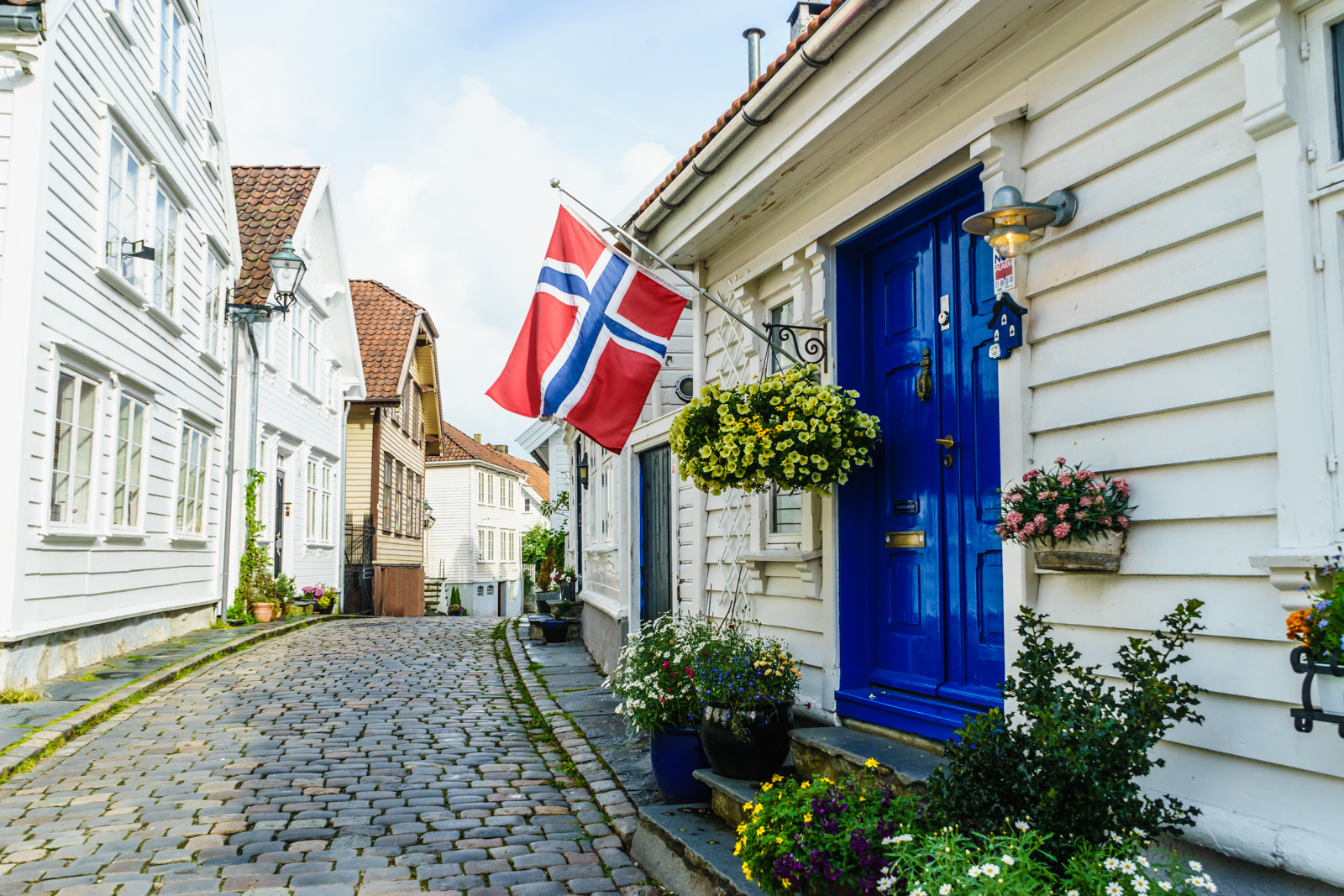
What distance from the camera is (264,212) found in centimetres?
1838

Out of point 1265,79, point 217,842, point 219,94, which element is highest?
point 219,94

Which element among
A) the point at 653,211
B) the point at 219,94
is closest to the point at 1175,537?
the point at 653,211

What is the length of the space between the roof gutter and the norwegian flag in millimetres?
725

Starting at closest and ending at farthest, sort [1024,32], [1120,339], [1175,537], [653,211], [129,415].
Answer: [1175,537] < [1120,339] < [1024,32] < [653,211] < [129,415]

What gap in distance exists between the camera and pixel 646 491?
1033 cm

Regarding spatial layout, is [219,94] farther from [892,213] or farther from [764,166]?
[892,213]

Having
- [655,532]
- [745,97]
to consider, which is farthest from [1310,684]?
[655,532]

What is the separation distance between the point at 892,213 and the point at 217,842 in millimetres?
4546

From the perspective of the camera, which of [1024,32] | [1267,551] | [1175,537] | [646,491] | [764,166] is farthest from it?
[646,491]

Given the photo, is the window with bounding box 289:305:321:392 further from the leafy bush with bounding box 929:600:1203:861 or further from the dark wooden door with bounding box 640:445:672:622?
the leafy bush with bounding box 929:600:1203:861

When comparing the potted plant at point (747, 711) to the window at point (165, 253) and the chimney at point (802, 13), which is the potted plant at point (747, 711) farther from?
the window at point (165, 253)

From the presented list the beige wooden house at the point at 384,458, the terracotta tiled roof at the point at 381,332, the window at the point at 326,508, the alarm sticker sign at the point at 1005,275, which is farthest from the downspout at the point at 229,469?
the alarm sticker sign at the point at 1005,275

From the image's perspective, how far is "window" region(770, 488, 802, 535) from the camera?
5.83m

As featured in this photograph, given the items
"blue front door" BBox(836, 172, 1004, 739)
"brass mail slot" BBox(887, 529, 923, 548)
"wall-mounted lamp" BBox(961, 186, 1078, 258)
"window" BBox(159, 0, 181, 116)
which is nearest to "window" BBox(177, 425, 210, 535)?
"window" BBox(159, 0, 181, 116)
